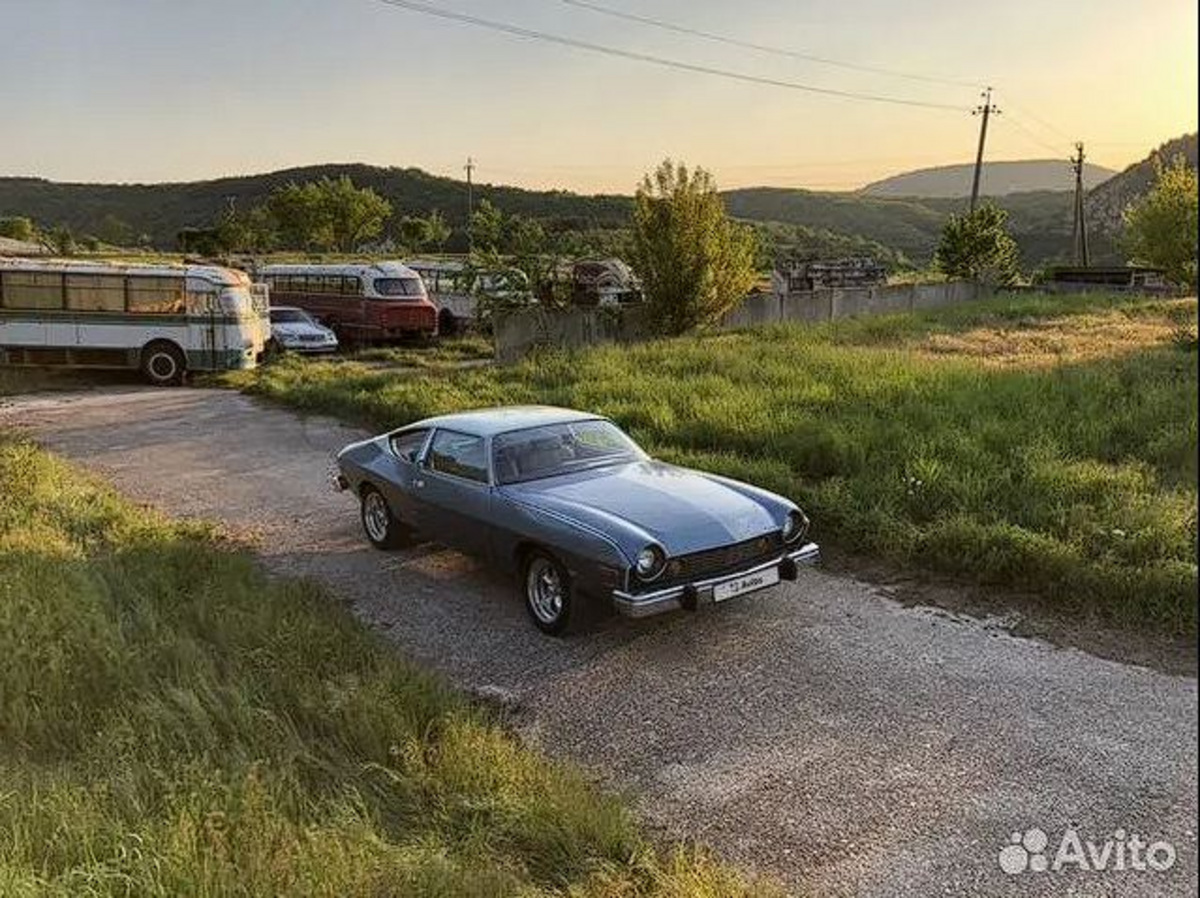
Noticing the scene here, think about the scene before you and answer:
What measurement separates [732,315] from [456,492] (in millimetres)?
18170

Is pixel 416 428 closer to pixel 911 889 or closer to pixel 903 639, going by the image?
pixel 903 639

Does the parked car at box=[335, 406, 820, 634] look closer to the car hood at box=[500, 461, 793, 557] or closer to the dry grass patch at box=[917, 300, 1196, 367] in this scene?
the car hood at box=[500, 461, 793, 557]

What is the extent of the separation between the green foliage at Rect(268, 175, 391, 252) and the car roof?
63187 mm

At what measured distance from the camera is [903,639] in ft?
20.1

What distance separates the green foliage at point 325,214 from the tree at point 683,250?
5109cm

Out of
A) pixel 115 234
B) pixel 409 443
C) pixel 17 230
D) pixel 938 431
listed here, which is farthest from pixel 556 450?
pixel 115 234

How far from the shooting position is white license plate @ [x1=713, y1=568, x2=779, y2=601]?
5.94m

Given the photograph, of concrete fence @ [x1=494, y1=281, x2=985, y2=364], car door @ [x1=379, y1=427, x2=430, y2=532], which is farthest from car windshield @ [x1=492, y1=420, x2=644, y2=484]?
concrete fence @ [x1=494, y1=281, x2=985, y2=364]

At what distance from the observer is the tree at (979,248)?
146 feet

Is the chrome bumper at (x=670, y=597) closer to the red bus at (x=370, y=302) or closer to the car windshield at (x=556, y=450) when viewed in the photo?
the car windshield at (x=556, y=450)

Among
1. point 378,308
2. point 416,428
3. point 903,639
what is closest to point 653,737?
point 903,639

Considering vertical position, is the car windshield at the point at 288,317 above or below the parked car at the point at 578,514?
above

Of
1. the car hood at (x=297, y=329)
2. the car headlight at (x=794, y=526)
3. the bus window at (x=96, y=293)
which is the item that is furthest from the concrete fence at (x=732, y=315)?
the car headlight at (x=794, y=526)

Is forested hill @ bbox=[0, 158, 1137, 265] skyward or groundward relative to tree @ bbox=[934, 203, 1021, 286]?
skyward
